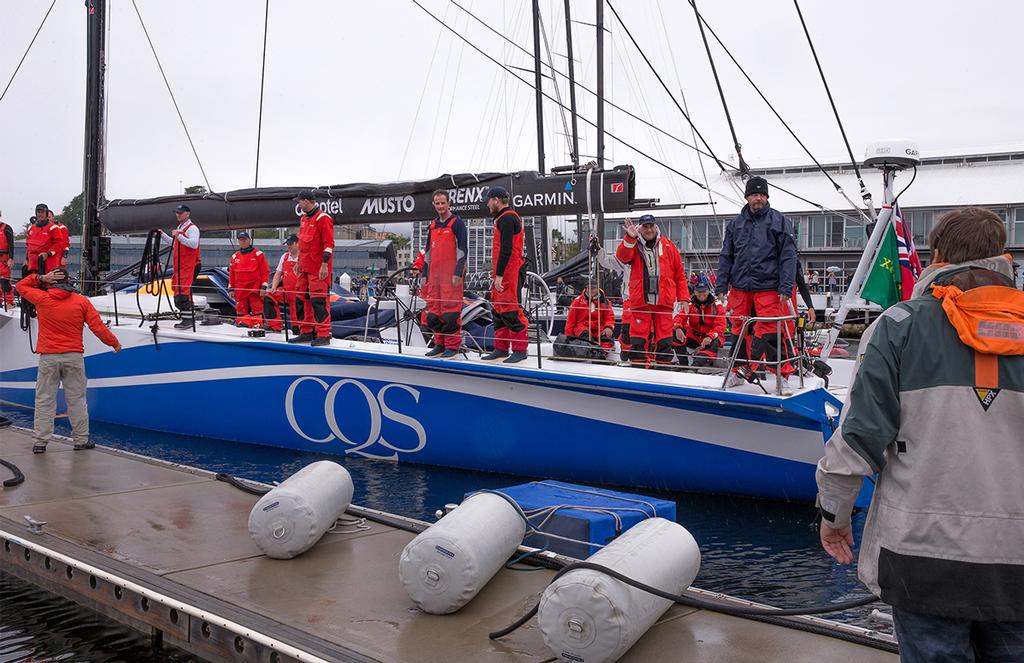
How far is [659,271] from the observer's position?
7895 mm

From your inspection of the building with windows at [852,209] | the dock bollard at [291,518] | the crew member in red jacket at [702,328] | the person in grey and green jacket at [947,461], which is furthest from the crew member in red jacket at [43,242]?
the building with windows at [852,209]

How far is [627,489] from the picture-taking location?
24.5ft

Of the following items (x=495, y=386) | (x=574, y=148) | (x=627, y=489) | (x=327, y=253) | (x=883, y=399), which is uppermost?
(x=574, y=148)

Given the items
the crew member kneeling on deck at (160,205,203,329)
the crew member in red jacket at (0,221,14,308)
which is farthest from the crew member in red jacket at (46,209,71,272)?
the crew member kneeling on deck at (160,205,203,329)

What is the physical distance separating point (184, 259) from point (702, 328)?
5525 millimetres

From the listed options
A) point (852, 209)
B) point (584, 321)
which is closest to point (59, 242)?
point (584, 321)

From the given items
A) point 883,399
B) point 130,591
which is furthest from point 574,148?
point 883,399

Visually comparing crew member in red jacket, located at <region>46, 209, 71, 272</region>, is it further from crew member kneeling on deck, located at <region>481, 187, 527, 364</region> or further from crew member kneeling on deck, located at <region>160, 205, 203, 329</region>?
crew member kneeling on deck, located at <region>481, 187, 527, 364</region>

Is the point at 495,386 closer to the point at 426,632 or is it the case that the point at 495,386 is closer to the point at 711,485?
the point at 711,485

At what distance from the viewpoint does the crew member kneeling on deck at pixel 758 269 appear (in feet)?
22.2

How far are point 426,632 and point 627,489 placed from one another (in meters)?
3.87

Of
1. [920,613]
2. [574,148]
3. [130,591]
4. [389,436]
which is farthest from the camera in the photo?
[574,148]

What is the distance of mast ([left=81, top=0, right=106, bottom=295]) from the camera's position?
11.6m

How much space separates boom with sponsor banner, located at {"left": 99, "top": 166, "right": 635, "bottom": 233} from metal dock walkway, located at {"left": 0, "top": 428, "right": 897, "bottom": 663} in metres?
3.64
